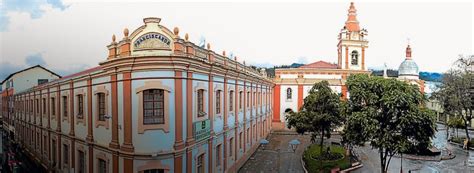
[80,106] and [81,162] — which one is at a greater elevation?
[80,106]

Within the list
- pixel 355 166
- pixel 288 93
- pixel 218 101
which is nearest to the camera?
pixel 218 101

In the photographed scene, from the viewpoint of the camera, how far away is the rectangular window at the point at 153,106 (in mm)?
8938

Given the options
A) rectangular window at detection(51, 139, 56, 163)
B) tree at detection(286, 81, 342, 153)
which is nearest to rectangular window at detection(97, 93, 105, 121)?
rectangular window at detection(51, 139, 56, 163)

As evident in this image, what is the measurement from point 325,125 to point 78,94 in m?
13.6

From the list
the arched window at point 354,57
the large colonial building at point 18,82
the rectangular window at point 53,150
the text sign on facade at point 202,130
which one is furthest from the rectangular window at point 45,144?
the arched window at point 354,57

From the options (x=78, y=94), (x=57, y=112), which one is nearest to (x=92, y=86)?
(x=78, y=94)

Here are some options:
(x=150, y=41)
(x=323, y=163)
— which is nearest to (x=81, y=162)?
(x=150, y=41)

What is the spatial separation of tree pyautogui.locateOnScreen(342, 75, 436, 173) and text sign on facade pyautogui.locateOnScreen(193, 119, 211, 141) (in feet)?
19.9

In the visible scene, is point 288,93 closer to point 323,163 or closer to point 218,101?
point 323,163

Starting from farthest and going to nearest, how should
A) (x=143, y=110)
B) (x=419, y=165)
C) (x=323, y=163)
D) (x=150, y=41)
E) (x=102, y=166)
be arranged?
(x=419, y=165)
(x=323, y=163)
(x=102, y=166)
(x=150, y=41)
(x=143, y=110)

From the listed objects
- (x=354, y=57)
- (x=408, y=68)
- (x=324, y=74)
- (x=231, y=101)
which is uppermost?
(x=354, y=57)

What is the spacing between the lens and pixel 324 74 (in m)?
35.7

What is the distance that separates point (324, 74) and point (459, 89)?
12.9 metres

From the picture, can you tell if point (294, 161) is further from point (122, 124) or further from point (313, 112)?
point (122, 124)
